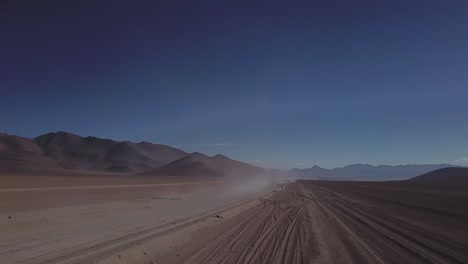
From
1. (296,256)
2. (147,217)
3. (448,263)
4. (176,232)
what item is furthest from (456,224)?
(147,217)

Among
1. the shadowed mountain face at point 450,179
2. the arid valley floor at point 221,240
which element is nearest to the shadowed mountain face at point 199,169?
the shadowed mountain face at point 450,179

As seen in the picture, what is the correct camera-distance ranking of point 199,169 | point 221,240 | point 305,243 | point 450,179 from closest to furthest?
point 305,243
point 221,240
point 450,179
point 199,169

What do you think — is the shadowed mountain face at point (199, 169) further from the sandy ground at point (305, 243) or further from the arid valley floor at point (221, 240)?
the sandy ground at point (305, 243)

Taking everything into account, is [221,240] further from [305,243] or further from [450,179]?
[450,179]

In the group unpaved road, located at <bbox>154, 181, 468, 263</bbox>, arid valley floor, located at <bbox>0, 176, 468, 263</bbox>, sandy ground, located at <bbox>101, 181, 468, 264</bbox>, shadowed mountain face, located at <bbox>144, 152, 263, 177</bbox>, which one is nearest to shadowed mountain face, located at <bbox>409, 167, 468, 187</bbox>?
shadowed mountain face, located at <bbox>144, 152, 263, 177</bbox>

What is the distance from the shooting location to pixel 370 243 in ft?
41.2

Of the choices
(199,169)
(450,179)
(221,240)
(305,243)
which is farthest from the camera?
(199,169)

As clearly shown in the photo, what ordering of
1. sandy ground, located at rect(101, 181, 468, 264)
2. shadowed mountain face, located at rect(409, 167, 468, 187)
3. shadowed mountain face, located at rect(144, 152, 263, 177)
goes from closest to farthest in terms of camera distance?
1. sandy ground, located at rect(101, 181, 468, 264)
2. shadowed mountain face, located at rect(409, 167, 468, 187)
3. shadowed mountain face, located at rect(144, 152, 263, 177)

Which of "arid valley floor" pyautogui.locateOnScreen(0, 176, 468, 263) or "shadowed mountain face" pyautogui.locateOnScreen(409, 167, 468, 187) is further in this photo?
"shadowed mountain face" pyautogui.locateOnScreen(409, 167, 468, 187)

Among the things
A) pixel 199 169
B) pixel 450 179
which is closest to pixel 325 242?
pixel 450 179

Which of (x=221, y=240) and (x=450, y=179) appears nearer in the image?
(x=221, y=240)

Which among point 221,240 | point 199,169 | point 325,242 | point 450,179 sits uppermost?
point 199,169

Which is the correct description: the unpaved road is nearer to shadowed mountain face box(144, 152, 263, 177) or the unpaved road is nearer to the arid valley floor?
the arid valley floor

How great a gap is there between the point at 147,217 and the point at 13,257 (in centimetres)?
923
